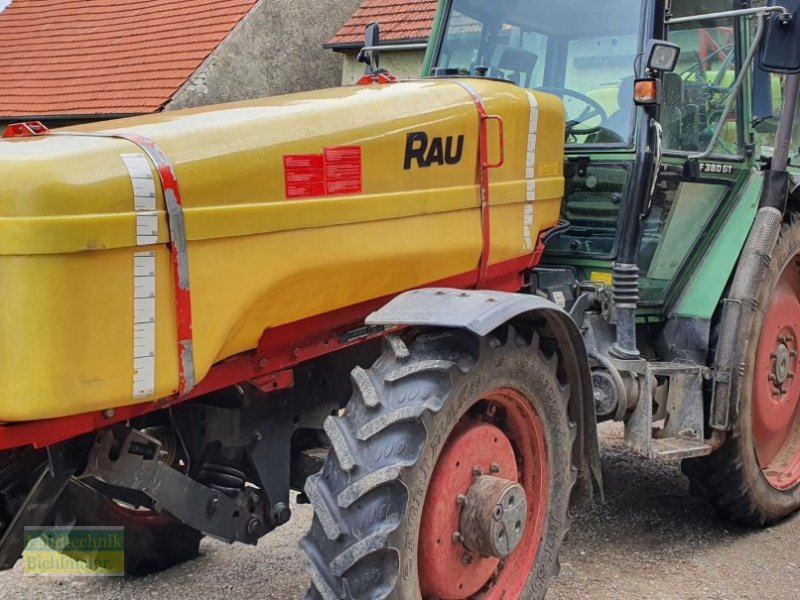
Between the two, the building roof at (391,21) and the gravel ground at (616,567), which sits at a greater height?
the building roof at (391,21)

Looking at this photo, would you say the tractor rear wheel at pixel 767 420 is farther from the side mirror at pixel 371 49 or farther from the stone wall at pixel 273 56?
the stone wall at pixel 273 56

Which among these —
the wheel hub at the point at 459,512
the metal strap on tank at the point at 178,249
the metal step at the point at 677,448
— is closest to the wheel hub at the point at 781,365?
the metal step at the point at 677,448

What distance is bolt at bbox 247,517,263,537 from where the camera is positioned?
10.5 ft

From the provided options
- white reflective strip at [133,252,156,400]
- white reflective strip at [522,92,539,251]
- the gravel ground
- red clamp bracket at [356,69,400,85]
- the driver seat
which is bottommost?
the gravel ground

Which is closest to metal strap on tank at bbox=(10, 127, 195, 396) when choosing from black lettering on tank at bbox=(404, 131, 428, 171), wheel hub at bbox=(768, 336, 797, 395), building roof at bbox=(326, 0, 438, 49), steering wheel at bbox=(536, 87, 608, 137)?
black lettering on tank at bbox=(404, 131, 428, 171)

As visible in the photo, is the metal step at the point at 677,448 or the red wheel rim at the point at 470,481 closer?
the red wheel rim at the point at 470,481

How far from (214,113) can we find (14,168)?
2.56ft

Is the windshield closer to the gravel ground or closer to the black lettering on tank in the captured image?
the black lettering on tank

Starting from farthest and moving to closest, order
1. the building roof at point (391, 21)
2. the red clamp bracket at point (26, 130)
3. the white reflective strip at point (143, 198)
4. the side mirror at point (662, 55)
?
the building roof at point (391, 21) < the side mirror at point (662, 55) < the red clamp bracket at point (26, 130) < the white reflective strip at point (143, 198)

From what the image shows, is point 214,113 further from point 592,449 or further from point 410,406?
point 592,449

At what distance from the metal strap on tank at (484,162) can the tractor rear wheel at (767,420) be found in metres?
1.44

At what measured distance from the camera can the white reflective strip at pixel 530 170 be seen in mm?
3746

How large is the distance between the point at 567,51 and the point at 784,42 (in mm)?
886

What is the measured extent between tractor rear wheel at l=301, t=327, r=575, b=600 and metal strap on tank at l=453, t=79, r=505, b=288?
0.46m
